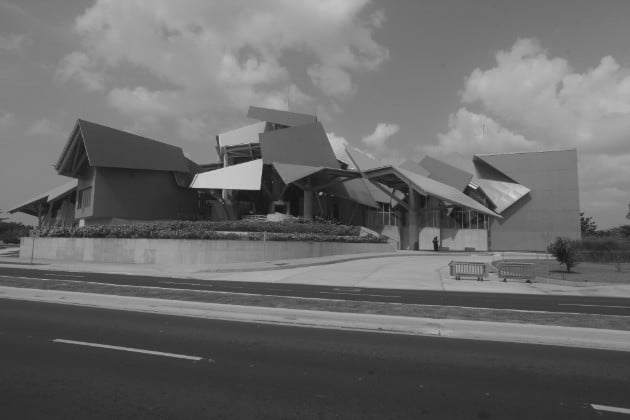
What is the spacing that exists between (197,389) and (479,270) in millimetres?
18182

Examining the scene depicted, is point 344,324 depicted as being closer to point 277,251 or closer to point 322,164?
point 277,251

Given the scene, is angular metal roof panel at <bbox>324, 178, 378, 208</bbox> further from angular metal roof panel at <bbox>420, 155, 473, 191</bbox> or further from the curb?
the curb

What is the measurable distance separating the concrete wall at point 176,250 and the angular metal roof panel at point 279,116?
27.2 meters

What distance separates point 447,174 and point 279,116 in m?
21.1

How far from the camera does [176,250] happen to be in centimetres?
2742

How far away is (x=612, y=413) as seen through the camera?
4844mm

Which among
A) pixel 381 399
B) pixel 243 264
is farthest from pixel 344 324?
pixel 243 264

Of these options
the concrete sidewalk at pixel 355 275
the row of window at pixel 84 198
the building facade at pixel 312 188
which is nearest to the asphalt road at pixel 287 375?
the concrete sidewalk at pixel 355 275

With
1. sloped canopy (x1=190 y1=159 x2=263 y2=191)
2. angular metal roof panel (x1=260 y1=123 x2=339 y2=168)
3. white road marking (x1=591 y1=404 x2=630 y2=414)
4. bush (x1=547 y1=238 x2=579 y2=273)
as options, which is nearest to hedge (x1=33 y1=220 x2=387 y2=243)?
sloped canopy (x1=190 y1=159 x2=263 y2=191)

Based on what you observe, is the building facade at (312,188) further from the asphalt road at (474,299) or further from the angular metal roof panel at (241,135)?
the asphalt road at (474,299)

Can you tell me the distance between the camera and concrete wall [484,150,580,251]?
5688 cm

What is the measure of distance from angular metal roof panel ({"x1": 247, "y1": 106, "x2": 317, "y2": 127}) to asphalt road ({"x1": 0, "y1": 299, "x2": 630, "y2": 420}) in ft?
156

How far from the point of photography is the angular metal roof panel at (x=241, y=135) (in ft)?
190

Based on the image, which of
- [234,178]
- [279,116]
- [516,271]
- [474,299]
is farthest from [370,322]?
[279,116]
